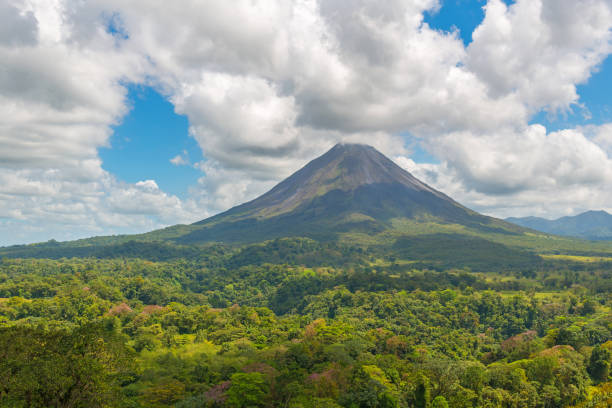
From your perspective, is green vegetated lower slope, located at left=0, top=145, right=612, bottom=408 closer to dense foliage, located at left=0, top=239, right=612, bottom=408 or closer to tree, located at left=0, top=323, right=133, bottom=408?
tree, located at left=0, top=323, right=133, bottom=408

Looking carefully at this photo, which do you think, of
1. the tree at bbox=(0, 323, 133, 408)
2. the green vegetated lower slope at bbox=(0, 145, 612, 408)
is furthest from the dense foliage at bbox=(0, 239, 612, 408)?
the green vegetated lower slope at bbox=(0, 145, 612, 408)

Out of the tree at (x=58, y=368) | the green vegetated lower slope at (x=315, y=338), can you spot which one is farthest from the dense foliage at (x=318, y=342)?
the green vegetated lower slope at (x=315, y=338)

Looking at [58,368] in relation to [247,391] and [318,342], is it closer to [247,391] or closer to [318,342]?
[247,391]

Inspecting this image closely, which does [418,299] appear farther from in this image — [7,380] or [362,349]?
[7,380]

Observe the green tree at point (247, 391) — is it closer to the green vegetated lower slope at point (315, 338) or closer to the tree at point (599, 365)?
the green vegetated lower slope at point (315, 338)

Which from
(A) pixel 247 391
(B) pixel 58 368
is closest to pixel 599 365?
(A) pixel 247 391

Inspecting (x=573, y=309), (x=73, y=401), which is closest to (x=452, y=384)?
(x=73, y=401)

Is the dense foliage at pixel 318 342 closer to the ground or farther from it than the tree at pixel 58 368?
closer to the ground

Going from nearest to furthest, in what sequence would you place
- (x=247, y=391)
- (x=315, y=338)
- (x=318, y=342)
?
(x=247, y=391), (x=318, y=342), (x=315, y=338)
